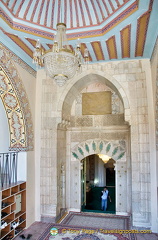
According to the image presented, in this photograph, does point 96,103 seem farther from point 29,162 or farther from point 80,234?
point 80,234

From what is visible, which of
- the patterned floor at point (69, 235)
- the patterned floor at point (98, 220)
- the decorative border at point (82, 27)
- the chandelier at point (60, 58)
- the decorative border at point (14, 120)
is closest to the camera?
the chandelier at point (60, 58)

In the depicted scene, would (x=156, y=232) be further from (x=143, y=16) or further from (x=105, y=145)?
(x=143, y=16)

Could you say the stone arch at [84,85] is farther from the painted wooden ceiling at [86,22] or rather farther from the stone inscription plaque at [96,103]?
the painted wooden ceiling at [86,22]

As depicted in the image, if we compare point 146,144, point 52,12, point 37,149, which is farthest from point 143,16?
point 37,149

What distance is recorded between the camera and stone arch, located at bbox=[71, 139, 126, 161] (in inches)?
212

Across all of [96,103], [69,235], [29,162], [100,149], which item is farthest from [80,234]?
[96,103]

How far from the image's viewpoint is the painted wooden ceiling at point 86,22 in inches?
128

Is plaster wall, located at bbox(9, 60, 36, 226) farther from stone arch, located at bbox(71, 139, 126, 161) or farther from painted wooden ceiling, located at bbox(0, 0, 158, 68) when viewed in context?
stone arch, located at bbox(71, 139, 126, 161)

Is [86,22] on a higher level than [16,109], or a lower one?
higher

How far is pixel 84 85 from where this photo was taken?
5.62m

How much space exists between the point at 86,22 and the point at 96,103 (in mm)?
2353

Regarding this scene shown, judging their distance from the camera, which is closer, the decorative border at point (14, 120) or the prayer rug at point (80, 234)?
the prayer rug at point (80, 234)

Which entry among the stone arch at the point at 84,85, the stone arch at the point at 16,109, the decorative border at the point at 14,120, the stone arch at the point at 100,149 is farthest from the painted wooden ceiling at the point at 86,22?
the stone arch at the point at 100,149

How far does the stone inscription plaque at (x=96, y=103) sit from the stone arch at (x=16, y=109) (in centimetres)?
162
